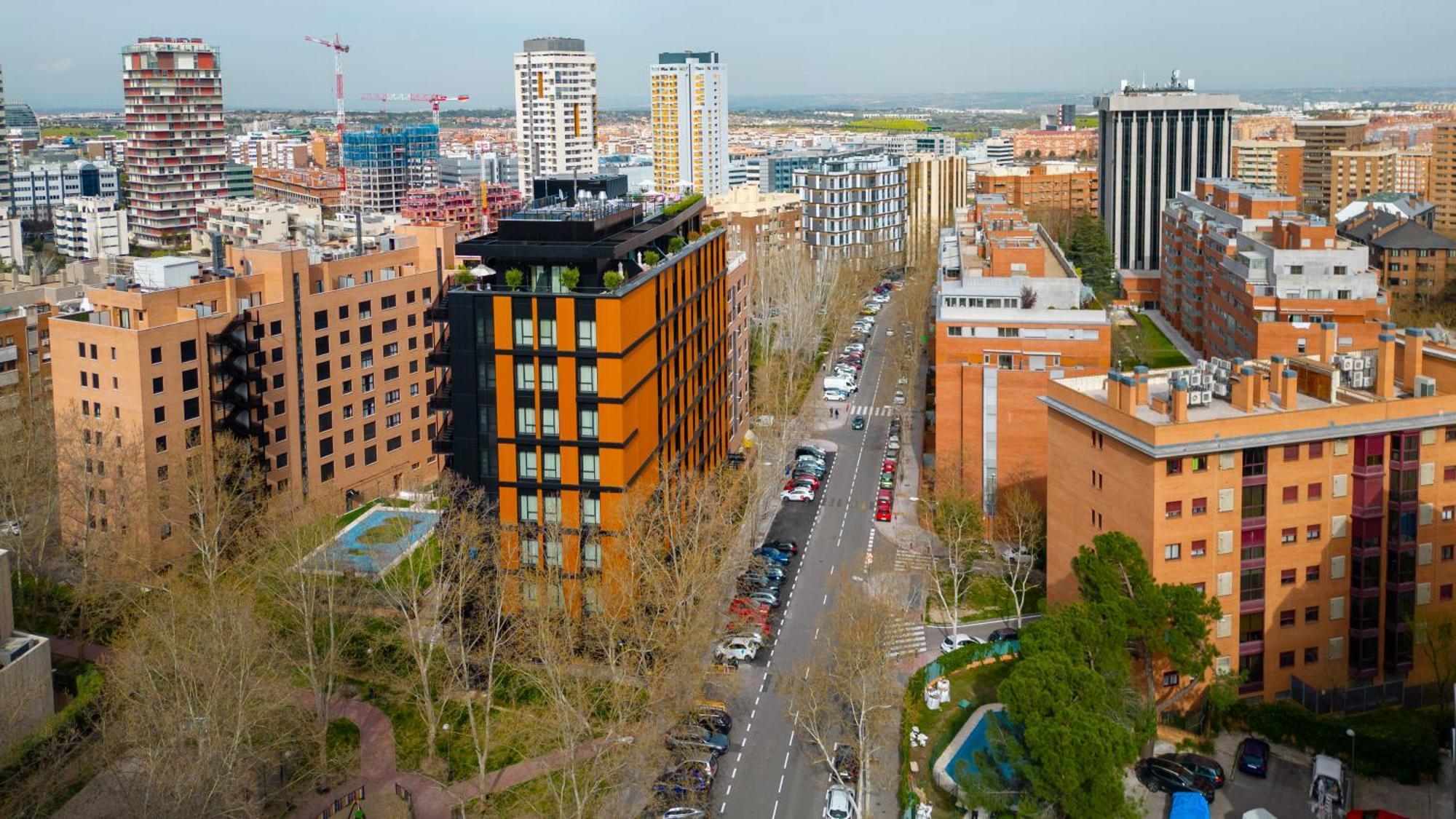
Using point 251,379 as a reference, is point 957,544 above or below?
below

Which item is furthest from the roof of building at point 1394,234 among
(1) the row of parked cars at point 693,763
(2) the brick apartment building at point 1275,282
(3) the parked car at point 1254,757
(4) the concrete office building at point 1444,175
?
(1) the row of parked cars at point 693,763

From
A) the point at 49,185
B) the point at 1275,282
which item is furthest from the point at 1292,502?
the point at 49,185

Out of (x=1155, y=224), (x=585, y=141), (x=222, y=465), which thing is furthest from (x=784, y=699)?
(x=585, y=141)

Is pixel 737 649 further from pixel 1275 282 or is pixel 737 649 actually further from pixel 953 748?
pixel 1275 282

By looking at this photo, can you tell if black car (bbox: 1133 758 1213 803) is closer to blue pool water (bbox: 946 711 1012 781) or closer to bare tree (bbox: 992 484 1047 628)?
blue pool water (bbox: 946 711 1012 781)

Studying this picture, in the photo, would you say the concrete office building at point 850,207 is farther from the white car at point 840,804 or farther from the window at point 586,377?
the white car at point 840,804

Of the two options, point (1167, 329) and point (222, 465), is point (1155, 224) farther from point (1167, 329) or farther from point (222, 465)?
point (222, 465)

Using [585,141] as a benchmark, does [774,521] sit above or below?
below
